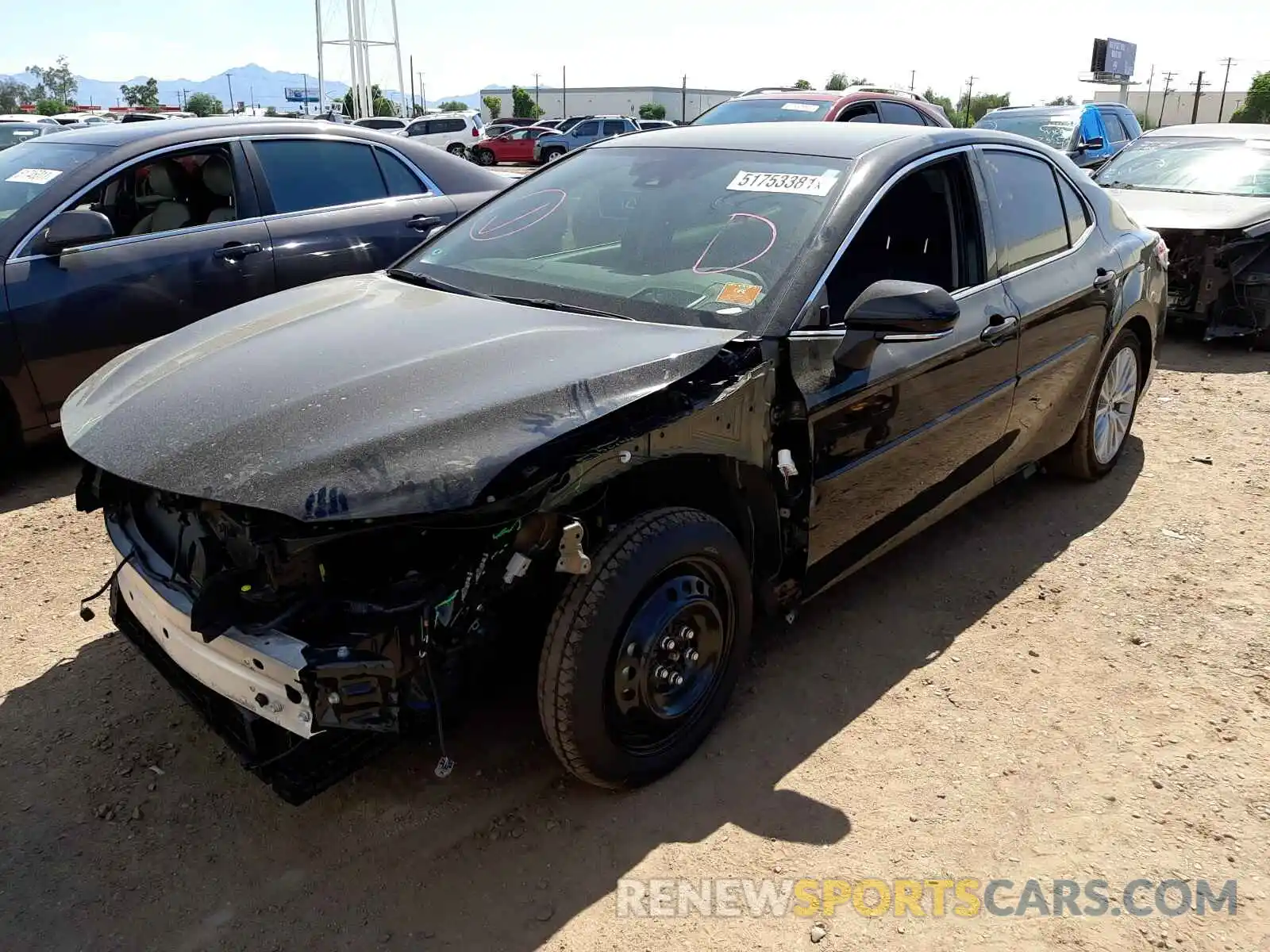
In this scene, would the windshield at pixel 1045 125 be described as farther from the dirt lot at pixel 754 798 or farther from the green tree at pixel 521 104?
the green tree at pixel 521 104

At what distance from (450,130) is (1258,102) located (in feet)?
148

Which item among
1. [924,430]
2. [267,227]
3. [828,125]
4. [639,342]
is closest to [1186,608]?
[924,430]

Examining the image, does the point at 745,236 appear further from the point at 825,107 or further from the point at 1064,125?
the point at 1064,125

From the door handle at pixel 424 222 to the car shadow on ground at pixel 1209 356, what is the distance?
16.6ft

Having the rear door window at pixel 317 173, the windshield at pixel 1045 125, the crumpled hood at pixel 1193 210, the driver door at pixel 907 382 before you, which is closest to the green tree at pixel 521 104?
the windshield at pixel 1045 125

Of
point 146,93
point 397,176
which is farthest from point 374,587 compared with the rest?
point 146,93

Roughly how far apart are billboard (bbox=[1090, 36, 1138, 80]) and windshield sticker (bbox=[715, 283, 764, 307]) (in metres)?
66.5

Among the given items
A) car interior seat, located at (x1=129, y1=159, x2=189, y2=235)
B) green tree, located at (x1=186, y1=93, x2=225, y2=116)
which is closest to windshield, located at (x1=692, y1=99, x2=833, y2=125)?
car interior seat, located at (x1=129, y1=159, x2=189, y2=235)

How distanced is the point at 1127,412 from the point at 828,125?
7.95 ft

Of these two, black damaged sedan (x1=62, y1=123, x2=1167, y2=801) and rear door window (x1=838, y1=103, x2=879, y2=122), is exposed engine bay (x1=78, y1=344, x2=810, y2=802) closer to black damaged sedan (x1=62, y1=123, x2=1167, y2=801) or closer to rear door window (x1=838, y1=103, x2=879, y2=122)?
black damaged sedan (x1=62, y1=123, x2=1167, y2=801)

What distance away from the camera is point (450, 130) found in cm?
3231

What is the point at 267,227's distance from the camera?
16.9 ft

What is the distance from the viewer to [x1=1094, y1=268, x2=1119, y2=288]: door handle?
412 centimetres

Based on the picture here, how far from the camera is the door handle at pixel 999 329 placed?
3.41 m
